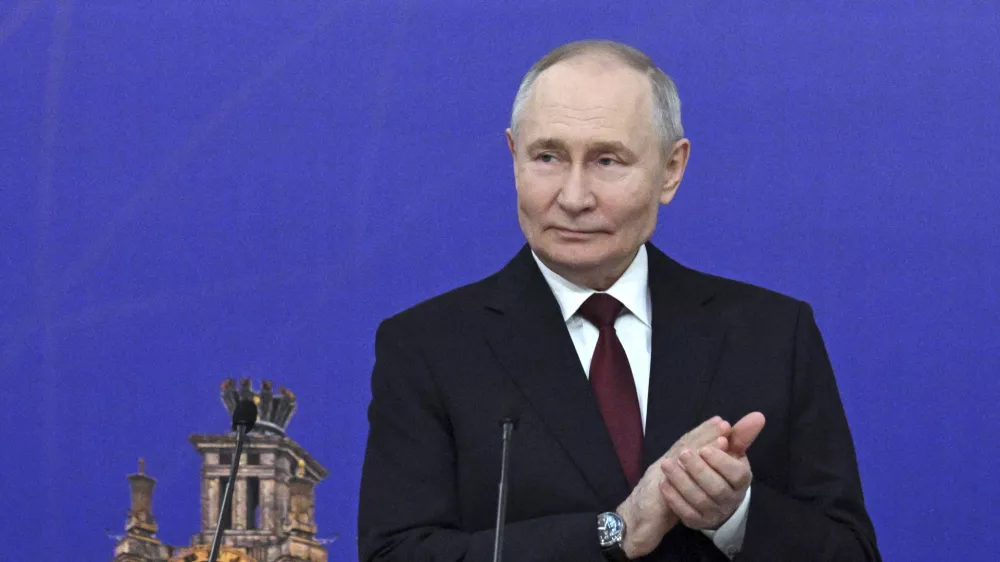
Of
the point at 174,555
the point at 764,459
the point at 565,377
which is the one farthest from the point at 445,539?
the point at 174,555

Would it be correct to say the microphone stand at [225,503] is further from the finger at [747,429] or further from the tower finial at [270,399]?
the tower finial at [270,399]

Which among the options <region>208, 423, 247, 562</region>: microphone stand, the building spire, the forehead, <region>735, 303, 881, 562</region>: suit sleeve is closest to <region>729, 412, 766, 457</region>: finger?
<region>735, 303, 881, 562</region>: suit sleeve

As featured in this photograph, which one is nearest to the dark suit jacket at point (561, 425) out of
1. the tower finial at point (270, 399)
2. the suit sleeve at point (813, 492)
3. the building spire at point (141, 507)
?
the suit sleeve at point (813, 492)

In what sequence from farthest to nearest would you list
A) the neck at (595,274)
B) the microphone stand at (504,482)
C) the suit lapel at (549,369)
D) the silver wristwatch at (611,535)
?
the neck at (595,274)
the suit lapel at (549,369)
the silver wristwatch at (611,535)
the microphone stand at (504,482)

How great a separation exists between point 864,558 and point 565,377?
0.52 m

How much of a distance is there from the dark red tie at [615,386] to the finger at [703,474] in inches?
9.9

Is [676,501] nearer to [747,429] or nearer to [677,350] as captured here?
[747,429]

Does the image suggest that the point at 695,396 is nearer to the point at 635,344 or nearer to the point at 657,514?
the point at 635,344

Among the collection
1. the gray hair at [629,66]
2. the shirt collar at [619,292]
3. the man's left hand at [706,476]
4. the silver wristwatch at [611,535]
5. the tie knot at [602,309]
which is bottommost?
the silver wristwatch at [611,535]

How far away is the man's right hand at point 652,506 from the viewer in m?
2.03

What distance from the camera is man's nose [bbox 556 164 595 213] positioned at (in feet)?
7.50

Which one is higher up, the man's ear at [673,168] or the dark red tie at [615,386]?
the man's ear at [673,168]

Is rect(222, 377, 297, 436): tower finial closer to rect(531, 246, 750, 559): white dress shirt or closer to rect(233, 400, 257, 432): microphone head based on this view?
rect(233, 400, 257, 432): microphone head

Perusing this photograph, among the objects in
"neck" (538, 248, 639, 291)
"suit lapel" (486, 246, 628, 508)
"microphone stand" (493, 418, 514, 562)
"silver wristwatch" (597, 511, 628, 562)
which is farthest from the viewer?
"neck" (538, 248, 639, 291)
